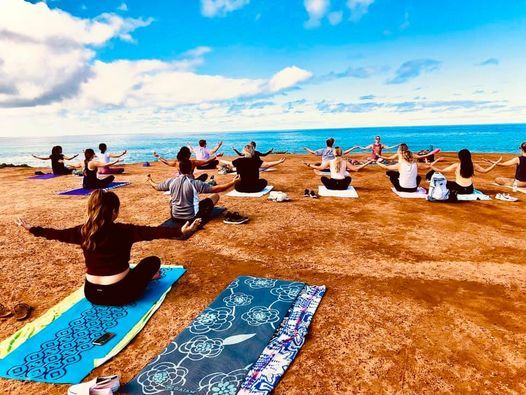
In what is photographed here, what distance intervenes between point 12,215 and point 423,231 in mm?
11654

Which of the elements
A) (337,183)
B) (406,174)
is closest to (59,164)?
(337,183)

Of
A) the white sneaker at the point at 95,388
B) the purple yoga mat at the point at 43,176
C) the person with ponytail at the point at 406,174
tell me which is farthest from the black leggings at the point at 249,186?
the purple yoga mat at the point at 43,176

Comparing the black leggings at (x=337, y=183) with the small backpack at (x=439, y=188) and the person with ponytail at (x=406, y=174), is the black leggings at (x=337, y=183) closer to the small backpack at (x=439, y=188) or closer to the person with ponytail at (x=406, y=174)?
the person with ponytail at (x=406, y=174)

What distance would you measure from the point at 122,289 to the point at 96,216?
3.76 feet

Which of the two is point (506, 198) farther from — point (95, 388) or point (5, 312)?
point (5, 312)

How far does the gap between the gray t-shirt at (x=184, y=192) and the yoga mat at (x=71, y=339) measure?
3.38 metres

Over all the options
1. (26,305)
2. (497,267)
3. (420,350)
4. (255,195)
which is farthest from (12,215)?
(497,267)

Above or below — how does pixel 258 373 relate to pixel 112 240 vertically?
below

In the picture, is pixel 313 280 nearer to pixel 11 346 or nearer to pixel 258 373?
pixel 258 373

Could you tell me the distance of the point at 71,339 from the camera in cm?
391

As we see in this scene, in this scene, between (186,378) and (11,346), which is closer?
(186,378)

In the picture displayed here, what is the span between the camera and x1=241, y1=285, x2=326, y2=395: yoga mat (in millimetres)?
3168

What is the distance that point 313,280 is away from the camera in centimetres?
543

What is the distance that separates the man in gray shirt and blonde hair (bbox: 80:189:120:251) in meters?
3.74
